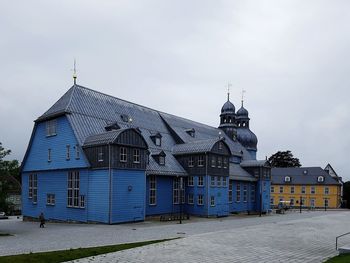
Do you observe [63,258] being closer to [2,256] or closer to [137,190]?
[2,256]

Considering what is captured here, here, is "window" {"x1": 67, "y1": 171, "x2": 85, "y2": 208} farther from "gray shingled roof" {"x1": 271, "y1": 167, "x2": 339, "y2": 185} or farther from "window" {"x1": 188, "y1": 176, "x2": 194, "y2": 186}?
"gray shingled roof" {"x1": 271, "y1": 167, "x2": 339, "y2": 185}

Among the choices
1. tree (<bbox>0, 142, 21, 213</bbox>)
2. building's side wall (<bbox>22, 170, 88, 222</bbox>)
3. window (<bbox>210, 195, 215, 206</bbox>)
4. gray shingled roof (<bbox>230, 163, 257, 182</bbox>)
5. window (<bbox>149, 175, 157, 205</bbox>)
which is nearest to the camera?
tree (<bbox>0, 142, 21, 213</bbox>)

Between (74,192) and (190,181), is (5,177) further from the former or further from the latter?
(190,181)

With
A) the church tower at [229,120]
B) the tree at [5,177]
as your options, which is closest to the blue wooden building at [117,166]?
the tree at [5,177]

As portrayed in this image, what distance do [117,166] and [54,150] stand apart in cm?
907

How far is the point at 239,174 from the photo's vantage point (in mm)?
58625

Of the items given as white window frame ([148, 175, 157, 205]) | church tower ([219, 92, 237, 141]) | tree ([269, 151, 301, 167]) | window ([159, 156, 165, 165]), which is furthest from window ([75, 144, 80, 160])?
tree ([269, 151, 301, 167])

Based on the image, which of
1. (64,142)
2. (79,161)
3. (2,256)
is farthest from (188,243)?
(64,142)

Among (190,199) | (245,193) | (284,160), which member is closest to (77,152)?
(190,199)

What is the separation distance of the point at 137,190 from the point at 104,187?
3.74 m

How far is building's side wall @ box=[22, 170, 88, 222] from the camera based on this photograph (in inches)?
1436

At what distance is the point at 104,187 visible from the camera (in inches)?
1364

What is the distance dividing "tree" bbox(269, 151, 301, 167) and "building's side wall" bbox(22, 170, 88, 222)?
294 ft

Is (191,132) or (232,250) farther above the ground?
(191,132)
